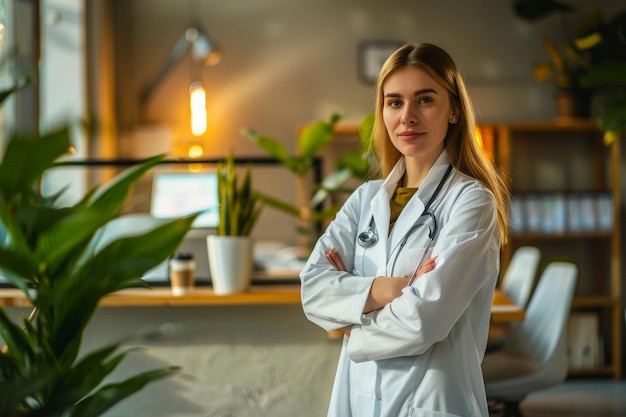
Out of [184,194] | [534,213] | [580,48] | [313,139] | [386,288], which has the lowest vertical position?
[386,288]

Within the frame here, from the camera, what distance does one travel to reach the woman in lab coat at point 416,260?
6.23 ft

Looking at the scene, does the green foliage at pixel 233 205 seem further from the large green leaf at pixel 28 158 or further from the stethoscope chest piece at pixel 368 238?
the large green leaf at pixel 28 158

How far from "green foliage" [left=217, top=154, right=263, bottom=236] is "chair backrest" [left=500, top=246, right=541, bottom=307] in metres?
2.38

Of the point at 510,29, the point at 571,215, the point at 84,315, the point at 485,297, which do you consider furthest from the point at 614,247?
the point at 84,315

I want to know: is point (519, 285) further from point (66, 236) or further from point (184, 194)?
point (66, 236)

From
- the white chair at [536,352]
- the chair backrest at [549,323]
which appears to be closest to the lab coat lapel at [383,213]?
the white chair at [536,352]

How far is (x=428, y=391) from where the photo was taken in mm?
1906

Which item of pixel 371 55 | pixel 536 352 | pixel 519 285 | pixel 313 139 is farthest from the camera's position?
pixel 371 55

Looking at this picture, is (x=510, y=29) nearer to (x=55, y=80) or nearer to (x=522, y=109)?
(x=522, y=109)

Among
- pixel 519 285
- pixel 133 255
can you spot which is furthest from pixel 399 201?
pixel 519 285

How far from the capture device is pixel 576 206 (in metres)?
6.36

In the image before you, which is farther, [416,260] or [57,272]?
→ [416,260]

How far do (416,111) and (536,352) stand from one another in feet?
7.28

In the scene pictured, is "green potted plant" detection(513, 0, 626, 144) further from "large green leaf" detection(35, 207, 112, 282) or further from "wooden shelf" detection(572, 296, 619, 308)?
"large green leaf" detection(35, 207, 112, 282)
